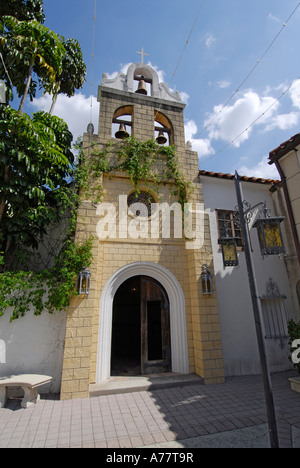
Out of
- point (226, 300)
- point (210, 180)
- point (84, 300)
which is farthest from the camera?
point (210, 180)

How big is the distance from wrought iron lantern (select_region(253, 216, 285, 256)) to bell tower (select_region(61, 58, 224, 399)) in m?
3.19

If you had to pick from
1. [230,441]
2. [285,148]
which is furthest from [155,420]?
[285,148]

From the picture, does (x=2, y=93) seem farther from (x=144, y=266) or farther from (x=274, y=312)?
(x=274, y=312)

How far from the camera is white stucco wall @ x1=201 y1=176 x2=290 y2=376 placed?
22.4 feet

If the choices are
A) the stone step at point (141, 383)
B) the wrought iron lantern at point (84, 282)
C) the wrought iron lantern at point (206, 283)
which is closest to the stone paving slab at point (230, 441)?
the stone step at point (141, 383)

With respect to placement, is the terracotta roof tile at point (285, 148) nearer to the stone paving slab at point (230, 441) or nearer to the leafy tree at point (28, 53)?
the stone paving slab at point (230, 441)

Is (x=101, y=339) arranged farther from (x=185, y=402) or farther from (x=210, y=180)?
(x=210, y=180)

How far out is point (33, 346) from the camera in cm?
536

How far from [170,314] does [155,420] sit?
2.89m

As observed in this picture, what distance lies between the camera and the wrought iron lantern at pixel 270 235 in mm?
3492
